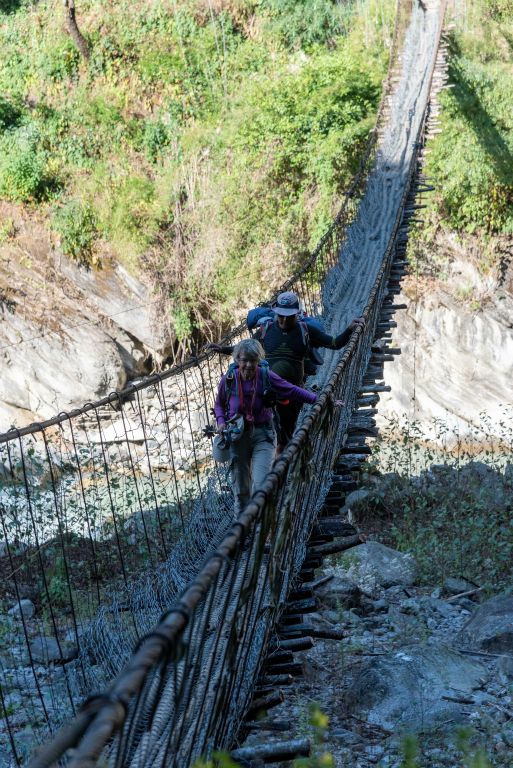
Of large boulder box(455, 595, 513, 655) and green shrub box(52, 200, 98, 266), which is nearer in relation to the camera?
large boulder box(455, 595, 513, 655)

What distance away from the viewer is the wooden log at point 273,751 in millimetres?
1933

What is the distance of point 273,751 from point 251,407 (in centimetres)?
130

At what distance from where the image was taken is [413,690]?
3.73 m

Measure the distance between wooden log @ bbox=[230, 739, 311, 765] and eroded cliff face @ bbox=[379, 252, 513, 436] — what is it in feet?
28.2

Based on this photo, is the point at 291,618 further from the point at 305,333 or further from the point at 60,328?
the point at 60,328

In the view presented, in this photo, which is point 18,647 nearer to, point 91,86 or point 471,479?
point 471,479

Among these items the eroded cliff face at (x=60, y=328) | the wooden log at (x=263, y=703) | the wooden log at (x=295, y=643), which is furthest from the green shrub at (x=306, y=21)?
the wooden log at (x=263, y=703)

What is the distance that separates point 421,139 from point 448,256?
284 centimetres

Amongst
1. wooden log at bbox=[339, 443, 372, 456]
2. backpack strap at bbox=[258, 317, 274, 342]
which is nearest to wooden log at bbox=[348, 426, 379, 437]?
wooden log at bbox=[339, 443, 372, 456]

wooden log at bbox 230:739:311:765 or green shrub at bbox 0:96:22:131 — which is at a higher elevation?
green shrub at bbox 0:96:22:131

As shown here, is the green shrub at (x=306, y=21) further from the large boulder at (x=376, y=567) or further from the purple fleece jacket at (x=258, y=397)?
the purple fleece jacket at (x=258, y=397)

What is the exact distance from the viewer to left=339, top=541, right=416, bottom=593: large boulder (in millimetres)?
5668

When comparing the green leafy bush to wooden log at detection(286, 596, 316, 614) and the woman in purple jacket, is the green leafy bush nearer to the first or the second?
the woman in purple jacket

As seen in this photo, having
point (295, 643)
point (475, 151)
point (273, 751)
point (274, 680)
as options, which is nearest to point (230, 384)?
point (295, 643)
